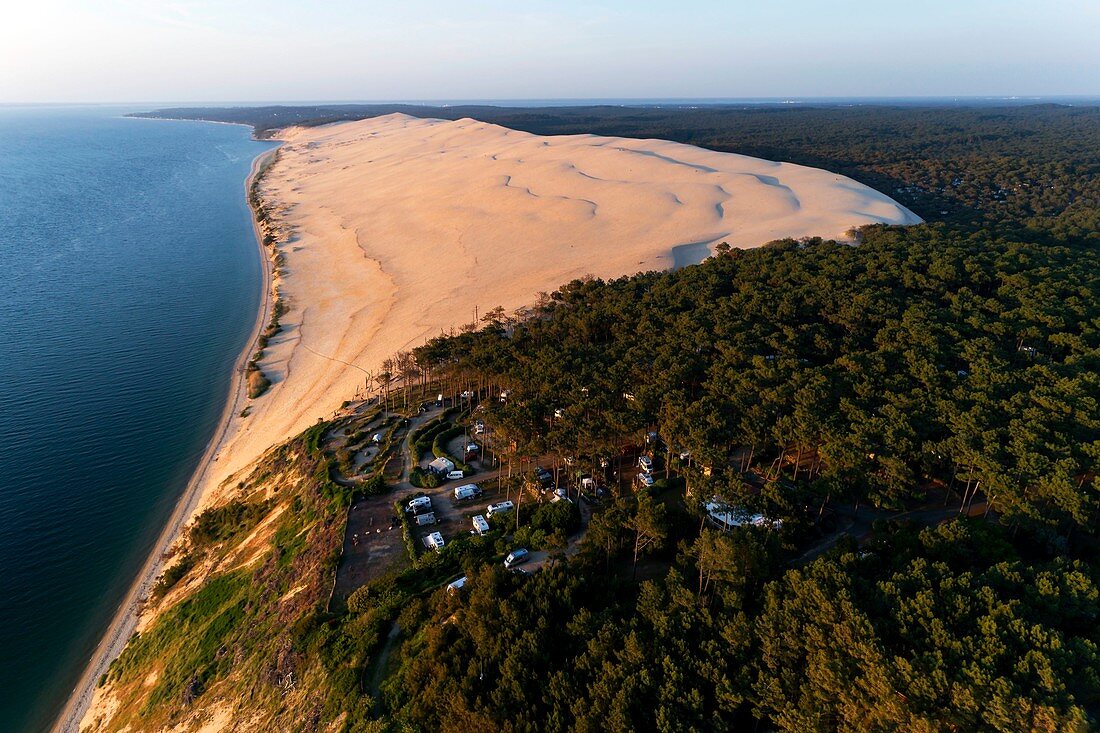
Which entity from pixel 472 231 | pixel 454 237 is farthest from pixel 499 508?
pixel 472 231

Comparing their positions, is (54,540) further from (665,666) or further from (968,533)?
(968,533)

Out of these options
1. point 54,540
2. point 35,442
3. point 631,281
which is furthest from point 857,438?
point 35,442

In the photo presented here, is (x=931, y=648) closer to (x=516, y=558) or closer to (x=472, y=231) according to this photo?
(x=516, y=558)

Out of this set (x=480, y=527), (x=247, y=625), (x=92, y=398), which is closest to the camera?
(x=247, y=625)

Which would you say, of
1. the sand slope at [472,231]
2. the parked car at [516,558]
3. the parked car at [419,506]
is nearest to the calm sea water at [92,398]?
the sand slope at [472,231]

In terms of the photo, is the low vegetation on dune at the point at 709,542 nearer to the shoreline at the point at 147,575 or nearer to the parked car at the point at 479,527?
the parked car at the point at 479,527

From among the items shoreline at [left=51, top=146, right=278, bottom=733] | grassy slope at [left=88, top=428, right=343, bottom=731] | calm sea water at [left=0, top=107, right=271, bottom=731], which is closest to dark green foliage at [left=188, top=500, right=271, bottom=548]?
grassy slope at [left=88, top=428, right=343, bottom=731]
